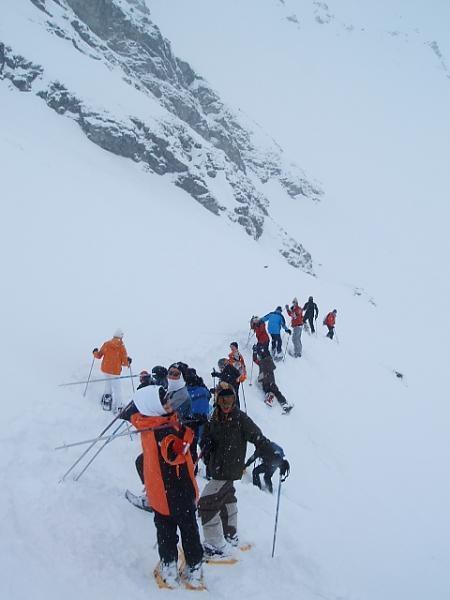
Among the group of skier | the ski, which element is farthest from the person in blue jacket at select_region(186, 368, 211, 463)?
the ski

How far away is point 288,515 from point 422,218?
7566 centimetres

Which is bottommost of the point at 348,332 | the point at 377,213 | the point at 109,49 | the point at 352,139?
the point at 348,332

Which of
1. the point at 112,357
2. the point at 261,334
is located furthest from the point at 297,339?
the point at 112,357

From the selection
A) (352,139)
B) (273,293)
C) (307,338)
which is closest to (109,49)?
(273,293)

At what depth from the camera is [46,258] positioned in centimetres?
1329

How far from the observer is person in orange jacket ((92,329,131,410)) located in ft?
25.2

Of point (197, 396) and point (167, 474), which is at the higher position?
point (167, 474)

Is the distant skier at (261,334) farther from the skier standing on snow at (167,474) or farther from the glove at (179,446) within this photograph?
the glove at (179,446)

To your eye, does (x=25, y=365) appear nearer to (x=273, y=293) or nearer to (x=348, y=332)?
(x=273, y=293)

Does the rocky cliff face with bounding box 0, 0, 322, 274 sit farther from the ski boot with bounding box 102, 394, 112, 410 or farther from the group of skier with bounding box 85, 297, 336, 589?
the group of skier with bounding box 85, 297, 336, 589

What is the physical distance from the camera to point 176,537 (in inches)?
164

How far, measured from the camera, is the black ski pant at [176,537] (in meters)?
4.07

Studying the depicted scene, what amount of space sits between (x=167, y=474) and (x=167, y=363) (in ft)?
21.4

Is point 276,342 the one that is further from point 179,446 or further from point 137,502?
point 179,446
